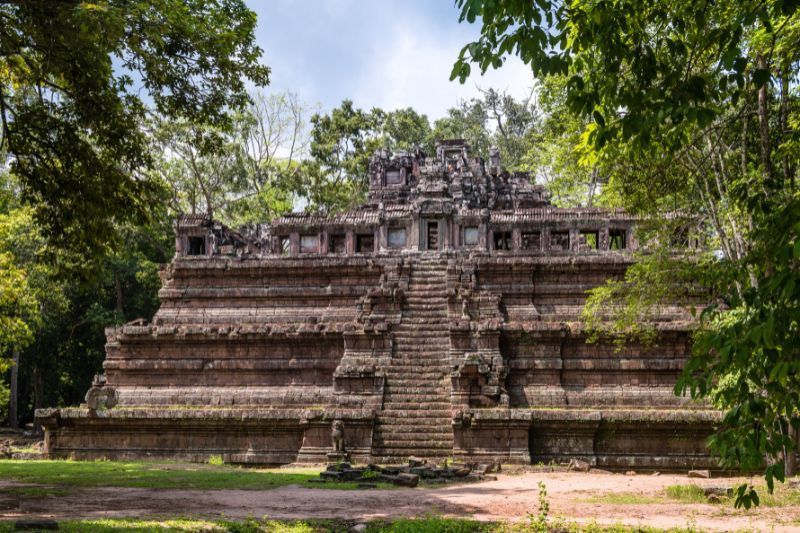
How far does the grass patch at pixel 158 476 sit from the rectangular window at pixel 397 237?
11578mm

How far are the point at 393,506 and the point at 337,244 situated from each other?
19.6 metres

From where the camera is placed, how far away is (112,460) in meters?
19.8

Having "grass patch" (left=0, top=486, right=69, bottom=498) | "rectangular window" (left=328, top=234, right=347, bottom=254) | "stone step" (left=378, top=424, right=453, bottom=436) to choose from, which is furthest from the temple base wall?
"rectangular window" (left=328, top=234, right=347, bottom=254)

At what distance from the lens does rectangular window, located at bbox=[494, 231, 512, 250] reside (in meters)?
28.4

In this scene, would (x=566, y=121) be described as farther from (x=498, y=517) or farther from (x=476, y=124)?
(x=476, y=124)

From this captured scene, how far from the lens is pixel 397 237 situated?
27.7 meters

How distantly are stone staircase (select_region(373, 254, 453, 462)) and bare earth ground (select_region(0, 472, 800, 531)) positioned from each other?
4.53m

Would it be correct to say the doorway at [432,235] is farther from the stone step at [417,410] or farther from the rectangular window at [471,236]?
the stone step at [417,410]

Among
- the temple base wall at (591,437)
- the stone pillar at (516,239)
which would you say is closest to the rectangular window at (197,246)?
the stone pillar at (516,239)

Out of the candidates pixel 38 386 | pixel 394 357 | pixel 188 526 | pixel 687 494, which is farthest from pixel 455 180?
pixel 188 526

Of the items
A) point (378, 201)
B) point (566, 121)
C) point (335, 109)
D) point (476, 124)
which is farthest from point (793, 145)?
point (476, 124)

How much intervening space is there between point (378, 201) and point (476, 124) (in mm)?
37368

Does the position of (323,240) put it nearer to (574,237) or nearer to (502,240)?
(502,240)

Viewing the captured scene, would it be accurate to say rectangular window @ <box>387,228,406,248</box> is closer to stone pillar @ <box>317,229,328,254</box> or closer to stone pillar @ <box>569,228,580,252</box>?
stone pillar @ <box>317,229,328,254</box>
